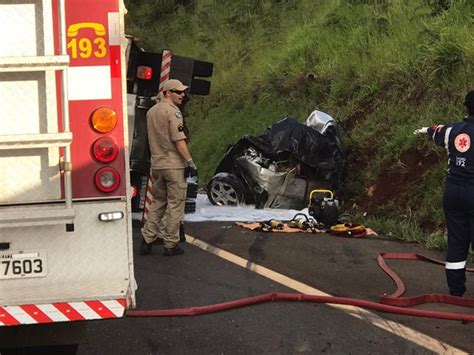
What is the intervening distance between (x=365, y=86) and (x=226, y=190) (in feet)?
10.9

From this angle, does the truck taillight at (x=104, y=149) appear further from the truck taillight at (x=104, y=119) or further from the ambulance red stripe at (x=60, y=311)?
the ambulance red stripe at (x=60, y=311)

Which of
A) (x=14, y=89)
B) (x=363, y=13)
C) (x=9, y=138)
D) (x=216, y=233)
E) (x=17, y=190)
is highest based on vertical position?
(x=363, y=13)

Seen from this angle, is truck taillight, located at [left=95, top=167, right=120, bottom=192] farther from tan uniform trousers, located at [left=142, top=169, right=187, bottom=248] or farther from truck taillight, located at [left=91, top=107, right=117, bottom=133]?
tan uniform trousers, located at [left=142, top=169, right=187, bottom=248]

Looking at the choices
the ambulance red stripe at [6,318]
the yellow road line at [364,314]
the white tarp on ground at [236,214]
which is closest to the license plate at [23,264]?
the ambulance red stripe at [6,318]

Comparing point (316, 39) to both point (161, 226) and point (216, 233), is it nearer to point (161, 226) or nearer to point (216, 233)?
point (216, 233)

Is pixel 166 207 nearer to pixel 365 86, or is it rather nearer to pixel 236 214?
pixel 236 214

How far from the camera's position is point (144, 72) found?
10.6 metres

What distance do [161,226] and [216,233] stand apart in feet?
4.98

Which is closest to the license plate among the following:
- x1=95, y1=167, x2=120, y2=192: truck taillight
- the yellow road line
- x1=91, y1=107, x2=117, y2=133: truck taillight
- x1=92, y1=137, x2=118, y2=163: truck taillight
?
x1=95, y1=167, x2=120, y2=192: truck taillight

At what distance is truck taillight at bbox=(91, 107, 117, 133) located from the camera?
14.5 ft

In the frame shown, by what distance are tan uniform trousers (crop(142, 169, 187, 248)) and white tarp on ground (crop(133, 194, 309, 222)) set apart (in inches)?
93.5

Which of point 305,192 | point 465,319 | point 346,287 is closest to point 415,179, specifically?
point 305,192

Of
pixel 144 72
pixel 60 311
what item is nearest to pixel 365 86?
pixel 144 72

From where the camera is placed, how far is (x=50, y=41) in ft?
13.7
